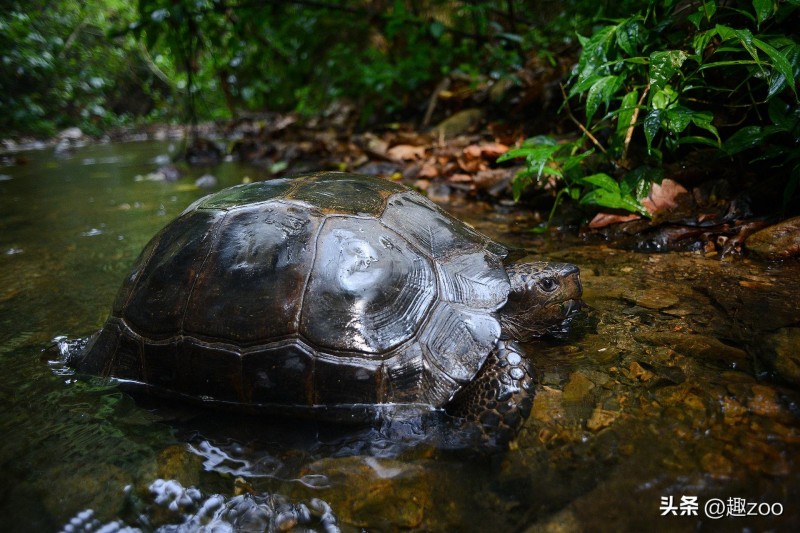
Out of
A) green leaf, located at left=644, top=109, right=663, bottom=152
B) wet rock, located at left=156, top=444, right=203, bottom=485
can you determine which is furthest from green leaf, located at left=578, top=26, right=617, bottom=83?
wet rock, located at left=156, top=444, right=203, bottom=485

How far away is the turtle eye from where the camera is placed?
A: 2160 mm

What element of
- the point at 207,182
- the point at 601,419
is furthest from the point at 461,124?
the point at 601,419

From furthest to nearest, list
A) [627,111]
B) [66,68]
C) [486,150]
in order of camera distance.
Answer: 1. [66,68]
2. [486,150]
3. [627,111]

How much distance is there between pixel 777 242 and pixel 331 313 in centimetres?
246

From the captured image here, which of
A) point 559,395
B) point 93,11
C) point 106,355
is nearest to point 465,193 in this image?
point 559,395

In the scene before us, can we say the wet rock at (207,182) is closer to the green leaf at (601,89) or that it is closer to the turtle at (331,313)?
the turtle at (331,313)

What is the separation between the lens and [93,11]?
1552 cm

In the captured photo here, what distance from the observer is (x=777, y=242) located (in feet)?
8.18

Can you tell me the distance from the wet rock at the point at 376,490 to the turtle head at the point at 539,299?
850 millimetres

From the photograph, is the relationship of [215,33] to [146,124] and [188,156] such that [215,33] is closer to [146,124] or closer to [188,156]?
[188,156]

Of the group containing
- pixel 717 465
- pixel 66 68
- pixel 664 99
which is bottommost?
pixel 717 465

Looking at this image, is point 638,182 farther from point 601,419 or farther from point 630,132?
point 601,419

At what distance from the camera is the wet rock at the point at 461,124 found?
20.4 ft

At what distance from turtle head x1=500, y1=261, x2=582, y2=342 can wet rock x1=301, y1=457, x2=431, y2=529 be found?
2.79ft
